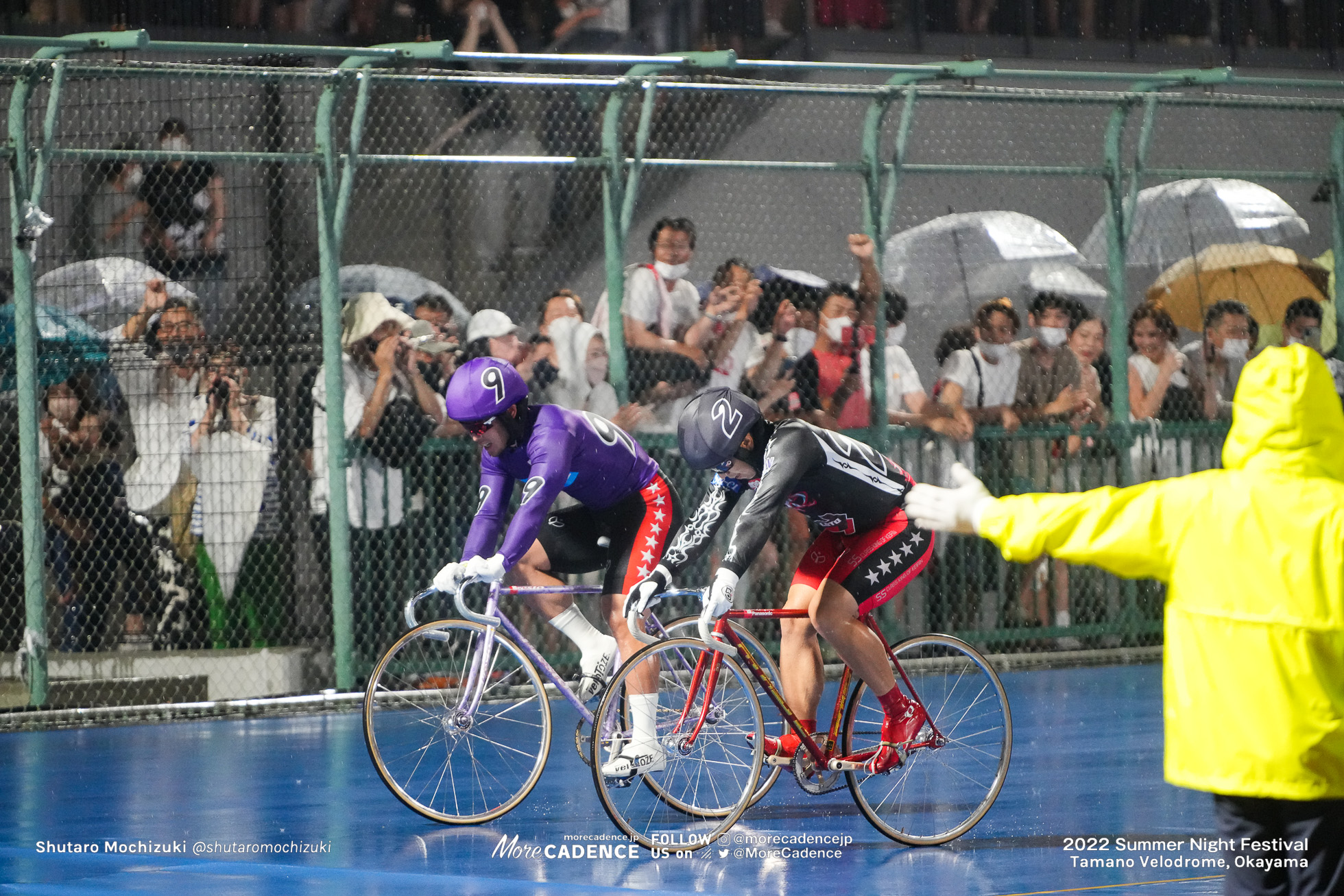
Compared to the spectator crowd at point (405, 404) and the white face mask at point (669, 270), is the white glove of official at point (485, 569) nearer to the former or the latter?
the spectator crowd at point (405, 404)

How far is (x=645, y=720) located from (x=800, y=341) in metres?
5.50

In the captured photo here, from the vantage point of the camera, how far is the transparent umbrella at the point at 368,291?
1166 cm

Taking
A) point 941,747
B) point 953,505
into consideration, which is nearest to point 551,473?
point 941,747

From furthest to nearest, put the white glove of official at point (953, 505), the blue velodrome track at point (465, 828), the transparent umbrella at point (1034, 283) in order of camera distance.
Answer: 1. the transparent umbrella at point (1034, 283)
2. the blue velodrome track at point (465, 828)
3. the white glove of official at point (953, 505)

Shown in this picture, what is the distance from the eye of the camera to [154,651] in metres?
11.3

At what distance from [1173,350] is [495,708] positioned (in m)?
7.07

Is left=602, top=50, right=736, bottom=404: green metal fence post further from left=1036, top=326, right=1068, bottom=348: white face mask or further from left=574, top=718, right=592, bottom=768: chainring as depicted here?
left=574, top=718, right=592, bottom=768: chainring

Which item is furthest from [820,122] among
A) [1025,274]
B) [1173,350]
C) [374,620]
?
[374,620]

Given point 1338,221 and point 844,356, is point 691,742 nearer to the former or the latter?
point 844,356

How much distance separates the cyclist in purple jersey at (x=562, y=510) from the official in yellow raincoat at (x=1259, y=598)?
3583 mm

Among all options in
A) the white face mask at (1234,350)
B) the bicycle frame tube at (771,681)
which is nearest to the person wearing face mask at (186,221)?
the bicycle frame tube at (771,681)

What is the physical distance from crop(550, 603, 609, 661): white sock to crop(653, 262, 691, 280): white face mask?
13.5ft

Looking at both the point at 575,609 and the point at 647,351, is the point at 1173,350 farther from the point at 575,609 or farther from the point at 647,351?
the point at 575,609

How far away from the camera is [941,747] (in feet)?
24.9
